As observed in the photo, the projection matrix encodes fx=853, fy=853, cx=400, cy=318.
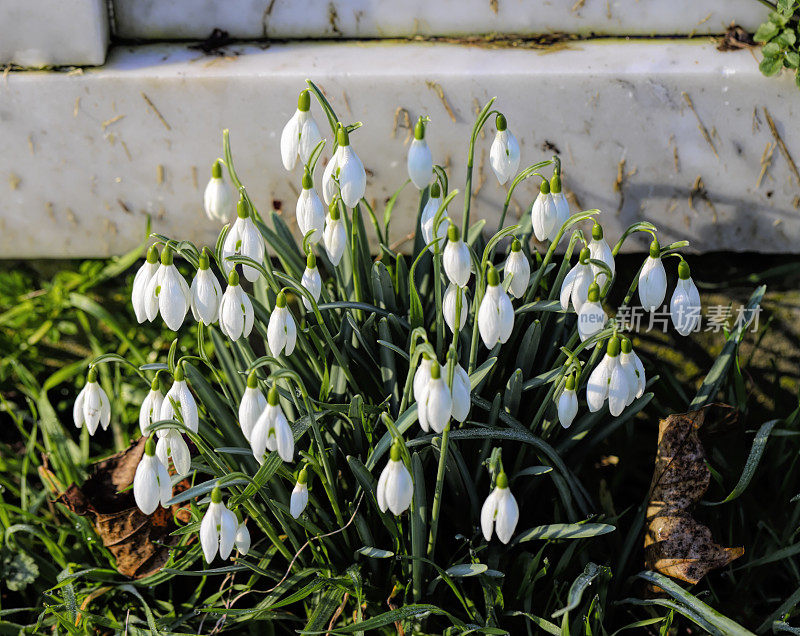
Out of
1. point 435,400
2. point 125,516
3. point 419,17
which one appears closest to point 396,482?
point 435,400

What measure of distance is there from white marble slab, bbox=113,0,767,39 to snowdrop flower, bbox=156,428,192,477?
129 centimetres

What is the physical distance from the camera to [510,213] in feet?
7.30

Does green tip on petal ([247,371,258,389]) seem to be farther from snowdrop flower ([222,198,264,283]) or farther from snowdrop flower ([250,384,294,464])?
snowdrop flower ([222,198,264,283])

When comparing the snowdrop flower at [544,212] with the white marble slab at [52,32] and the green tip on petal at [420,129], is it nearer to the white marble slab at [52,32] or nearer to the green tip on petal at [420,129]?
the green tip on petal at [420,129]

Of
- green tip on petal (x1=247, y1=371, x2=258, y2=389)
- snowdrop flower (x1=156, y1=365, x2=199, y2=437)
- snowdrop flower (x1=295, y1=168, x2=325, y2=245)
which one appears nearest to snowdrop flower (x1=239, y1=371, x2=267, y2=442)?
green tip on petal (x1=247, y1=371, x2=258, y2=389)

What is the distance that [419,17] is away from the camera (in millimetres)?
2225

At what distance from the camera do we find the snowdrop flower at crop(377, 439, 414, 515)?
4.05ft

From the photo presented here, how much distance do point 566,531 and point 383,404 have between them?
16.0 inches

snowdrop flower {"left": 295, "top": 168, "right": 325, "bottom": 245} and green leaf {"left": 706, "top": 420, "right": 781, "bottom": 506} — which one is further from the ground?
snowdrop flower {"left": 295, "top": 168, "right": 325, "bottom": 245}

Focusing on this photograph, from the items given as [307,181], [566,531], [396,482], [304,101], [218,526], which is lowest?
[566,531]

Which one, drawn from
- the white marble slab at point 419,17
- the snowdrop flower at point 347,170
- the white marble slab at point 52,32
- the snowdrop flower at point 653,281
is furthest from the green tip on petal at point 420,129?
the white marble slab at point 52,32

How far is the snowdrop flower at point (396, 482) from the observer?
4.05ft

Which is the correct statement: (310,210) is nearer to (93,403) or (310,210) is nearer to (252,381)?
(252,381)

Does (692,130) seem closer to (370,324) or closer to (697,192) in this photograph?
(697,192)
